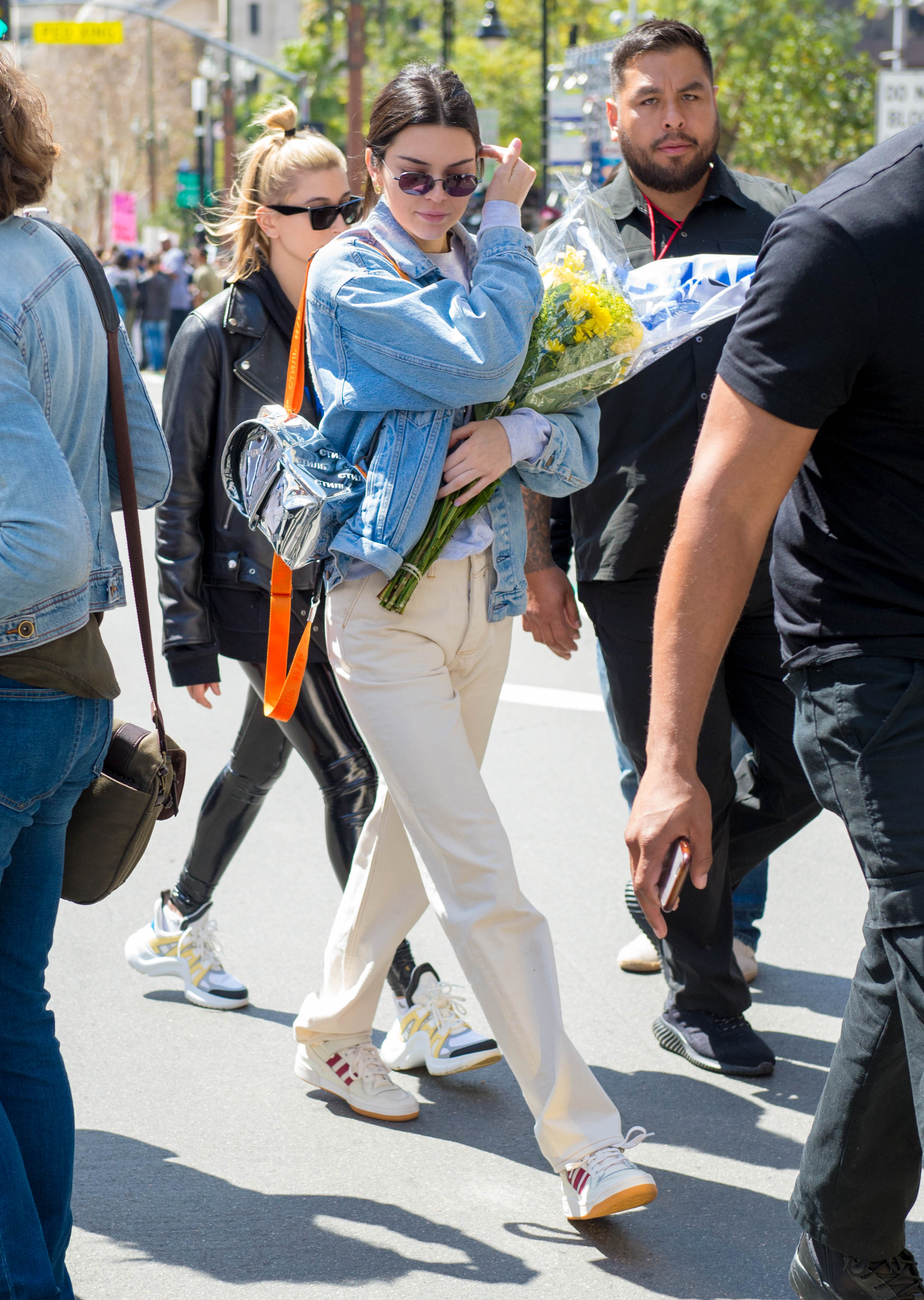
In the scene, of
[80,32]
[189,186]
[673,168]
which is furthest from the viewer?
[189,186]

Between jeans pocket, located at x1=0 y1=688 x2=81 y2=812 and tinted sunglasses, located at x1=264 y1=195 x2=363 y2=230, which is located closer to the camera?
jeans pocket, located at x1=0 y1=688 x2=81 y2=812

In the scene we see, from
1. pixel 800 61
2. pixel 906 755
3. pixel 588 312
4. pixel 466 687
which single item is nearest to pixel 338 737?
pixel 466 687

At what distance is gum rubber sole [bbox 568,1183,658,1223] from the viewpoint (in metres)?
3.06

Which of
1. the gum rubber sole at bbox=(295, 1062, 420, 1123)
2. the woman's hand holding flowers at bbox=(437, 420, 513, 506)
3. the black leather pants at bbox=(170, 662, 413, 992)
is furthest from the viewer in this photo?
the black leather pants at bbox=(170, 662, 413, 992)

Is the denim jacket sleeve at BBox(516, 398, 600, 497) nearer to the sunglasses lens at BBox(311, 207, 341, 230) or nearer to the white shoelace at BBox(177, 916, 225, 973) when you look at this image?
the sunglasses lens at BBox(311, 207, 341, 230)

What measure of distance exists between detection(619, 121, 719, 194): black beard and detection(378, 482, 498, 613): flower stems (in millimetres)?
1329

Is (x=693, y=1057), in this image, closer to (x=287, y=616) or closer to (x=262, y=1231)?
(x=262, y=1231)

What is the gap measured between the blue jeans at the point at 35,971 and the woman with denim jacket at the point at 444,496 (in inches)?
27.8

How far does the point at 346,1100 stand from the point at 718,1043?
36.8 inches

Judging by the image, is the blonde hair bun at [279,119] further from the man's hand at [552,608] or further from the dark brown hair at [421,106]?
the man's hand at [552,608]

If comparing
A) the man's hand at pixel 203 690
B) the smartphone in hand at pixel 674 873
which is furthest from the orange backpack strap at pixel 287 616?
the smartphone in hand at pixel 674 873

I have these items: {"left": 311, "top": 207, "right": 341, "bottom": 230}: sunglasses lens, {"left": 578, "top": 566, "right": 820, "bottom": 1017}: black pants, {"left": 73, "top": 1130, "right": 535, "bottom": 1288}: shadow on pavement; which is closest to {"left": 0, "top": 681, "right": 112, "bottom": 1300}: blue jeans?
{"left": 73, "top": 1130, "right": 535, "bottom": 1288}: shadow on pavement

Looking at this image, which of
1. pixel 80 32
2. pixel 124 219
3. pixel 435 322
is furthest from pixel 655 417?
pixel 124 219

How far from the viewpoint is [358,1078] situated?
3643 mm
